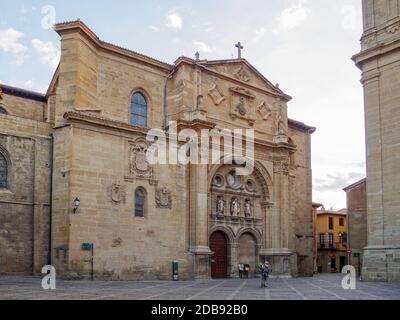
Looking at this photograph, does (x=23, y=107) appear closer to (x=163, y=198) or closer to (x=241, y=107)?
Answer: (x=163, y=198)

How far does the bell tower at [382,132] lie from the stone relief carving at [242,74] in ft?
33.7

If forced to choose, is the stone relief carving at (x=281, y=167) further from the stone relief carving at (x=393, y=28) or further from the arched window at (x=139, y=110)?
the stone relief carving at (x=393, y=28)

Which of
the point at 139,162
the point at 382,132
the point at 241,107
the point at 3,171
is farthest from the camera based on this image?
the point at 241,107

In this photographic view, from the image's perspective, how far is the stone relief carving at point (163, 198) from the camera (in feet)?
99.2

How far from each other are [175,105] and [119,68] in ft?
13.8

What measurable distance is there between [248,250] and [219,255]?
2.88m

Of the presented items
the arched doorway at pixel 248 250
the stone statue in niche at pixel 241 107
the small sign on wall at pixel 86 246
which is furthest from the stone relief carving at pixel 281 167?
the small sign on wall at pixel 86 246

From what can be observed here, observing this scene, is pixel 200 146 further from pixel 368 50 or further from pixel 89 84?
pixel 368 50

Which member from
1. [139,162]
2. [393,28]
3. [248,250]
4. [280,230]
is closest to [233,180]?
[248,250]

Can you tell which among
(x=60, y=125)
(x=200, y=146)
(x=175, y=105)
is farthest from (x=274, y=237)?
(x=60, y=125)

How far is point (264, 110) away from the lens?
132ft

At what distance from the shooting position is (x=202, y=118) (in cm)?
3438
